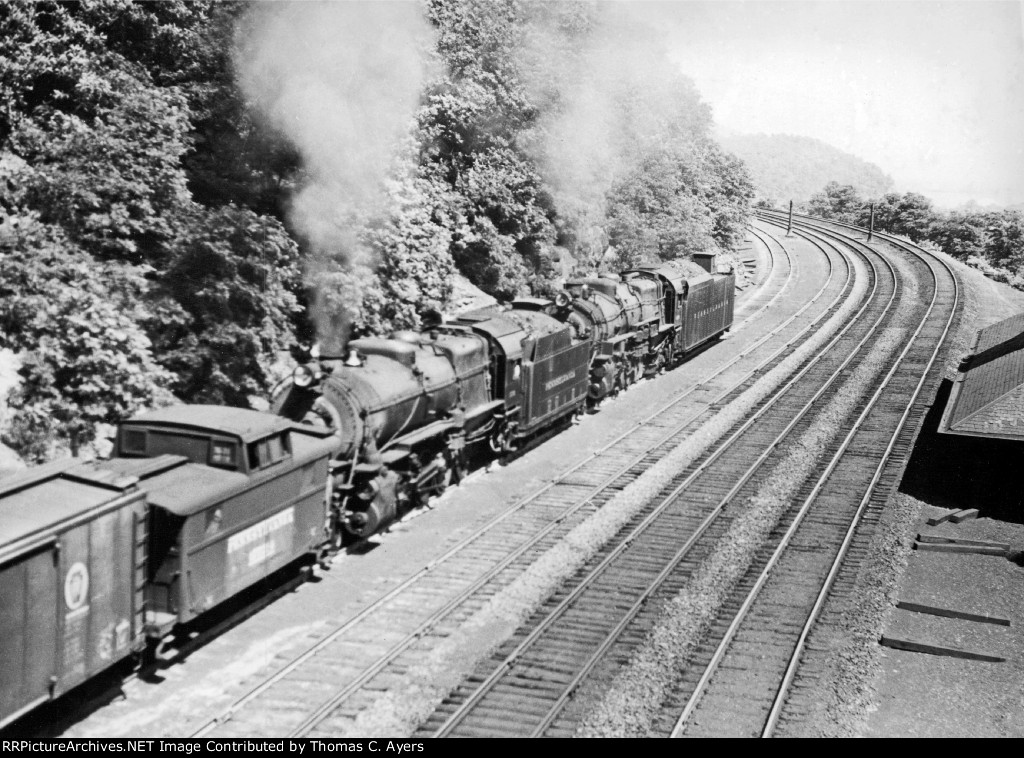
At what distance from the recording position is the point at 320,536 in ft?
44.1

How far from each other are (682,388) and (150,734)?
2057 cm

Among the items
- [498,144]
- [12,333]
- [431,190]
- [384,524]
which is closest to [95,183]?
[12,333]

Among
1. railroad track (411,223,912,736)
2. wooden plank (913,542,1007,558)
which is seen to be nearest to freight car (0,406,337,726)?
railroad track (411,223,912,736)

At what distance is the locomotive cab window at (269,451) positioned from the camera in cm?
1155

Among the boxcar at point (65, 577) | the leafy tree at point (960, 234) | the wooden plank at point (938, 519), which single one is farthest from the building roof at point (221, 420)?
the leafy tree at point (960, 234)

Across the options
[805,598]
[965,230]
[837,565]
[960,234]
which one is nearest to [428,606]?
[805,598]

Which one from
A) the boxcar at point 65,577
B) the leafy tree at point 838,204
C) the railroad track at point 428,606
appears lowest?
the railroad track at point 428,606

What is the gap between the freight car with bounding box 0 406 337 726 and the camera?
886cm

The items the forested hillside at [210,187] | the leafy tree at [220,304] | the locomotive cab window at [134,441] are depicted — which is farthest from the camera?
the leafy tree at [220,304]

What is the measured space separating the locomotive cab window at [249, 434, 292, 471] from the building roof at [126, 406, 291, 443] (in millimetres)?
124

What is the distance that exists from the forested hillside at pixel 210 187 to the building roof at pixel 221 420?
4.63 m

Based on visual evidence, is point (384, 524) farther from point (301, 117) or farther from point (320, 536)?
point (301, 117)

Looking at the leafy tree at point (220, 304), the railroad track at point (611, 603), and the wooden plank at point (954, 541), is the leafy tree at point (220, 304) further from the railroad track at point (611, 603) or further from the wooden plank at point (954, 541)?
the wooden plank at point (954, 541)

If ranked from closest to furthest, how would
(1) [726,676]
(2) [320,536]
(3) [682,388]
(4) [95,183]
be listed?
(1) [726,676] → (2) [320,536] → (4) [95,183] → (3) [682,388]
